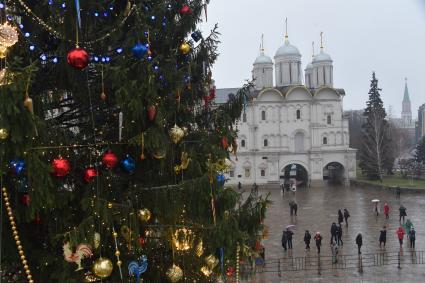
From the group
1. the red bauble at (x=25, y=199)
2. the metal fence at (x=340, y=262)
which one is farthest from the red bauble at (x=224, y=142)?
the metal fence at (x=340, y=262)

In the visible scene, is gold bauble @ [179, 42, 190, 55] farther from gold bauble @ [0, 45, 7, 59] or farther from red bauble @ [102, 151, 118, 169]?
gold bauble @ [0, 45, 7, 59]

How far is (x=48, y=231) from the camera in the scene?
17.5 ft

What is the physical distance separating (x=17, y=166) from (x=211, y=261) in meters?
2.53

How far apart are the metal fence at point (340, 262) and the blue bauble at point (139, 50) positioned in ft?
35.2

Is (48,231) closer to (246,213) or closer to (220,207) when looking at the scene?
(220,207)

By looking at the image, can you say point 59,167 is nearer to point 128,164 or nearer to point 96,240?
point 96,240

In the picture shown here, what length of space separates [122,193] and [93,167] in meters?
0.46

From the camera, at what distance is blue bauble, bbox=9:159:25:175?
4398 mm

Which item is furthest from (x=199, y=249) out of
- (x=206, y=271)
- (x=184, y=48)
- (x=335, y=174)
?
(x=335, y=174)

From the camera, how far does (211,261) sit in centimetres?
595

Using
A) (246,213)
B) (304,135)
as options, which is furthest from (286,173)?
(246,213)

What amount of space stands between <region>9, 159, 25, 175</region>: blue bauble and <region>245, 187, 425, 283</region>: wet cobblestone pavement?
155 inches

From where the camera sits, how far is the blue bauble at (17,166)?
4398mm

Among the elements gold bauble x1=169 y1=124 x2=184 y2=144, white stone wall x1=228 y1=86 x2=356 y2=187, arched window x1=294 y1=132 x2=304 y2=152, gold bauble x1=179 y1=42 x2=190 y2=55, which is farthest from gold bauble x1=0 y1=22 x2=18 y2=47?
arched window x1=294 y1=132 x2=304 y2=152
